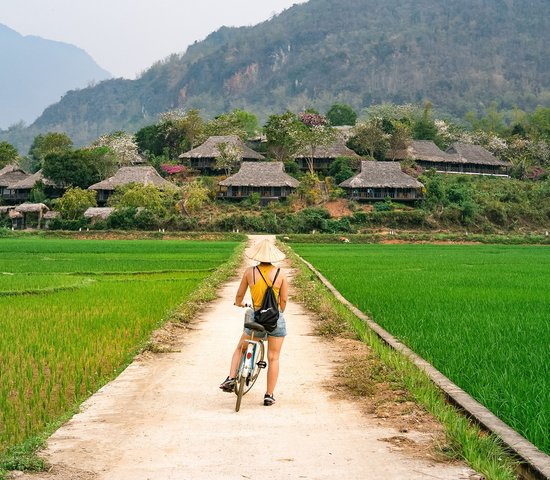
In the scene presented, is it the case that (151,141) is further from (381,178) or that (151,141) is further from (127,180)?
(381,178)

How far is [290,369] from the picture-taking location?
25.6 ft

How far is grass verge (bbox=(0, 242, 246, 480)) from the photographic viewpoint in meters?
4.32

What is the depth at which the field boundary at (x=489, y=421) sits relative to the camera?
414 cm

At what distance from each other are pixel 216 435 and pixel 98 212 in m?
47.0

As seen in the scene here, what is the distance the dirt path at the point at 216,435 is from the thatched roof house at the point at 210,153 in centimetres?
5289

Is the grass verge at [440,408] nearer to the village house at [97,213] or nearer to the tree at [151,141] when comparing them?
the village house at [97,213]

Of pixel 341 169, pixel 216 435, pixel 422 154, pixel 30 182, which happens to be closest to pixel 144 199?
pixel 30 182

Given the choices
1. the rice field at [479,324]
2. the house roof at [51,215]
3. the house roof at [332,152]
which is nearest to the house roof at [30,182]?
the house roof at [51,215]

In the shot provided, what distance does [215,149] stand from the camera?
196ft

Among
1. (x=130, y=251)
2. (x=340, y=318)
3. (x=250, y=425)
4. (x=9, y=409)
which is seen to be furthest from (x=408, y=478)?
(x=130, y=251)

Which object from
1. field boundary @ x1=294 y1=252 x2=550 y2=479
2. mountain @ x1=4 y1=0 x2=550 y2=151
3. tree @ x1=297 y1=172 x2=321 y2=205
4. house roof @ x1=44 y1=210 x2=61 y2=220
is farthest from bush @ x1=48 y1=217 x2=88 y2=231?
mountain @ x1=4 y1=0 x2=550 y2=151

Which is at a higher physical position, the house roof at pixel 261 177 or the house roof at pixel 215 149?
the house roof at pixel 215 149

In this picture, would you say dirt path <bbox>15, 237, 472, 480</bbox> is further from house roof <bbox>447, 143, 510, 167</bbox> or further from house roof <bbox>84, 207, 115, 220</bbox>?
house roof <bbox>447, 143, 510, 167</bbox>

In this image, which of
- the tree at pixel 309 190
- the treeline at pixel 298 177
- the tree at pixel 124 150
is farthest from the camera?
the tree at pixel 124 150
